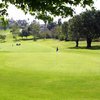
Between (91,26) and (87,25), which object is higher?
(87,25)

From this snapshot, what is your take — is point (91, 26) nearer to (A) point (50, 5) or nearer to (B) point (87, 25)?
(B) point (87, 25)

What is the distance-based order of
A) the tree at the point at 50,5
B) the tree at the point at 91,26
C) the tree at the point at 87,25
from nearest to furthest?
1. the tree at the point at 50,5
2. the tree at the point at 91,26
3. the tree at the point at 87,25

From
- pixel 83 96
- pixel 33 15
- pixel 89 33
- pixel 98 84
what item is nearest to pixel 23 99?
pixel 83 96

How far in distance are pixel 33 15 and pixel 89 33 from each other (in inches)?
4472

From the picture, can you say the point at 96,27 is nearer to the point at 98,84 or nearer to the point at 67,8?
the point at 98,84

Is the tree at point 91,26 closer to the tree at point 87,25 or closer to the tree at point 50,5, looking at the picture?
the tree at point 87,25

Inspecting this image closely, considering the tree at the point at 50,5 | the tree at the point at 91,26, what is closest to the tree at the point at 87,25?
the tree at the point at 91,26

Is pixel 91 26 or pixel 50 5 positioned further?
pixel 91 26

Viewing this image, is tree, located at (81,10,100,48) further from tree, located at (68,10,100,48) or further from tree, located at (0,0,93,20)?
tree, located at (0,0,93,20)

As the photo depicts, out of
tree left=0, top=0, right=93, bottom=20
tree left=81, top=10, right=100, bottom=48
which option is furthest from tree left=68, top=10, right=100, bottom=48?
tree left=0, top=0, right=93, bottom=20

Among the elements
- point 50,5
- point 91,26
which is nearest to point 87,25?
point 91,26

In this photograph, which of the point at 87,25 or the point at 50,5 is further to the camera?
the point at 87,25

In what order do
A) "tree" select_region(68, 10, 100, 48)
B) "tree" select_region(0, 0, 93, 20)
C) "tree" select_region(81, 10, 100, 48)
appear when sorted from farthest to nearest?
"tree" select_region(68, 10, 100, 48), "tree" select_region(81, 10, 100, 48), "tree" select_region(0, 0, 93, 20)

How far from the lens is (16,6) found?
39.6 ft
